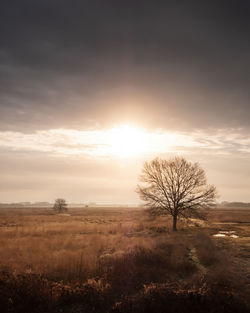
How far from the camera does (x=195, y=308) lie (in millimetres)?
7262

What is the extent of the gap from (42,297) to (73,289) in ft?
3.58

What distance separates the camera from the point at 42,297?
26.5 ft

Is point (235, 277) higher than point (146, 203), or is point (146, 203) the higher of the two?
point (146, 203)

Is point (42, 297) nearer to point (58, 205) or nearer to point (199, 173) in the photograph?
point (199, 173)

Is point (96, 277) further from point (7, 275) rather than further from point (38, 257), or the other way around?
point (38, 257)

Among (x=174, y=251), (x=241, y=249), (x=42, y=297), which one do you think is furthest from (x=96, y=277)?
(x=241, y=249)

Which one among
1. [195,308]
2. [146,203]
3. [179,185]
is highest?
[179,185]

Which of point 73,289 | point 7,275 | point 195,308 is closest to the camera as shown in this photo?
point 195,308

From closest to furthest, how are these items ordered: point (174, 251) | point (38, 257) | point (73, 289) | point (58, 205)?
point (73, 289) → point (38, 257) → point (174, 251) → point (58, 205)

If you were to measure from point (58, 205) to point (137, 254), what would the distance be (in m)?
102

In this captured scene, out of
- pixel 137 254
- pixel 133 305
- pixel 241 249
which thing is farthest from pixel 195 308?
pixel 241 249

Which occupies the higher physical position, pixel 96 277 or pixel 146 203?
pixel 146 203

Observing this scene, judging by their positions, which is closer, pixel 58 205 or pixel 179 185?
pixel 179 185

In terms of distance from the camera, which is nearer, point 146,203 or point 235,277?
point 235,277
